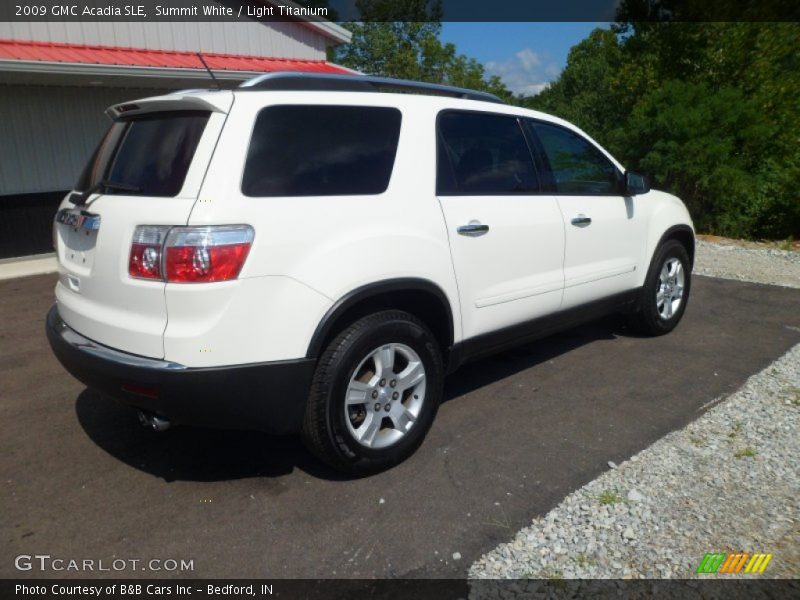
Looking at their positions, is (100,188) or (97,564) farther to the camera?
(100,188)

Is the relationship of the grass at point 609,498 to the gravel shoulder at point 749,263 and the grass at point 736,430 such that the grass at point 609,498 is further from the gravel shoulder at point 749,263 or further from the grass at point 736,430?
the gravel shoulder at point 749,263

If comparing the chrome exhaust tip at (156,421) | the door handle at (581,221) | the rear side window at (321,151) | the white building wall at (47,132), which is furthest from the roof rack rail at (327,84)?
the white building wall at (47,132)

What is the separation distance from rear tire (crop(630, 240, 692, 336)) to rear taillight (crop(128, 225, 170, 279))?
158 inches

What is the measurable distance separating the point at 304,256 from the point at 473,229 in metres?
1.17

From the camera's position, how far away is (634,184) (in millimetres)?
4848

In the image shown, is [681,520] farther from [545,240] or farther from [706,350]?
[706,350]

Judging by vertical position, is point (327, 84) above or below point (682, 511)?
above

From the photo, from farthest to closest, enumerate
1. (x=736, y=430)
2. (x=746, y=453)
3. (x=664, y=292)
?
(x=664, y=292) → (x=736, y=430) → (x=746, y=453)

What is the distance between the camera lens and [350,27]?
43594 mm

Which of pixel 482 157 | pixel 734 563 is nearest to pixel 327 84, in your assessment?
pixel 482 157

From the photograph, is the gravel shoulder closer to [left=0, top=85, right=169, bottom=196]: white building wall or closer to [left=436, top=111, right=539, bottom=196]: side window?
[left=436, top=111, right=539, bottom=196]: side window

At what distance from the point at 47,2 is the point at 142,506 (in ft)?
32.9

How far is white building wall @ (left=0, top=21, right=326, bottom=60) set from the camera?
9922mm

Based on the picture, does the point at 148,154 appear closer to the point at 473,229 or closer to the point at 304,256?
the point at 304,256
